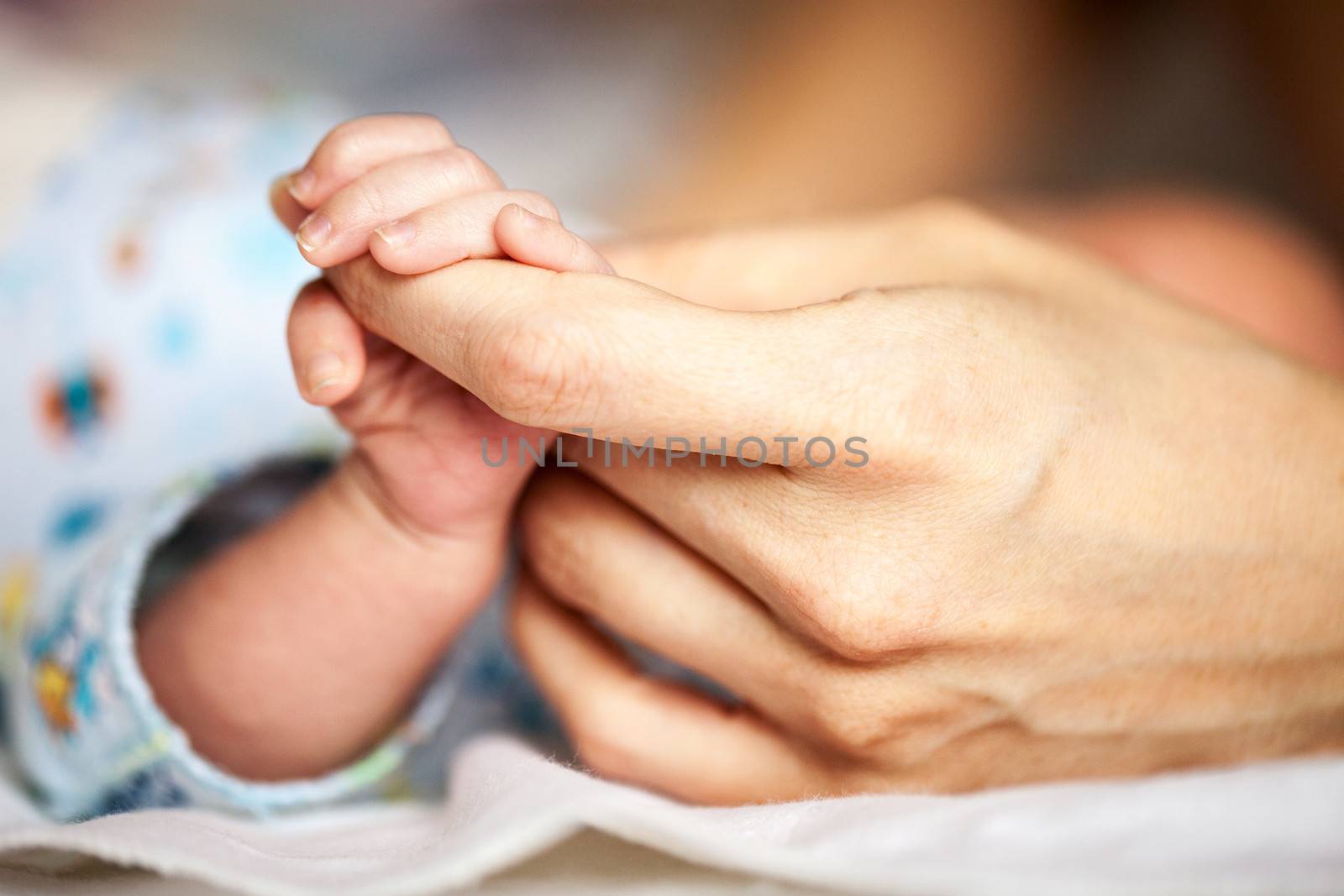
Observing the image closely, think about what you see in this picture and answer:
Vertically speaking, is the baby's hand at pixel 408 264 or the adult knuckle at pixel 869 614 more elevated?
the baby's hand at pixel 408 264

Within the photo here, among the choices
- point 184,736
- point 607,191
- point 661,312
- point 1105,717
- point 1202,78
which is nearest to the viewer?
point 661,312

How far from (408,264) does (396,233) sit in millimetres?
16

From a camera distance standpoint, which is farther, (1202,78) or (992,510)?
(1202,78)

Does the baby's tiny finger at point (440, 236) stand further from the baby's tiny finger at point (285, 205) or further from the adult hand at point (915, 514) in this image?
the baby's tiny finger at point (285, 205)

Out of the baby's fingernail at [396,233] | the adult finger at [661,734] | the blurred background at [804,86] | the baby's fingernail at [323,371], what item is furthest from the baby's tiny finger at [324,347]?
the blurred background at [804,86]

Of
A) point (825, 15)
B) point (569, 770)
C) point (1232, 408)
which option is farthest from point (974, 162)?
point (569, 770)

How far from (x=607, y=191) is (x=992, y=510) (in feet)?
4.50

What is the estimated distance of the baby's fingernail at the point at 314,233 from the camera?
54cm

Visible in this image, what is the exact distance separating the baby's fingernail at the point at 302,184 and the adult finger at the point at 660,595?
0.75 feet

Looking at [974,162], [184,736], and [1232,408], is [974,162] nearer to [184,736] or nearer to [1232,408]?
[1232,408]

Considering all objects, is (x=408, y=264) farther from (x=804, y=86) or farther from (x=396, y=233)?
(x=804, y=86)

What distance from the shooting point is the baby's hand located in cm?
52

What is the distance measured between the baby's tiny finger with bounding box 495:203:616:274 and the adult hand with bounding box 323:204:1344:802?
13mm

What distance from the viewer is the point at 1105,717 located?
23.0 inches
